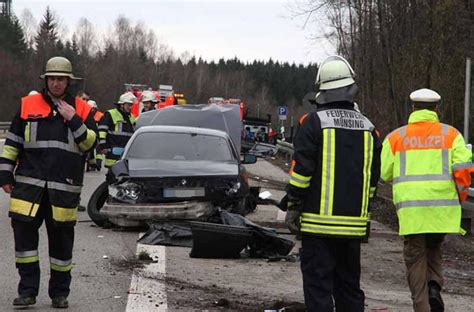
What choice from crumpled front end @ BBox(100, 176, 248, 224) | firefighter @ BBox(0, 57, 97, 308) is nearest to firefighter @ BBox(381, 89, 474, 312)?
firefighter @ BBox(0, 57, 97, 308)

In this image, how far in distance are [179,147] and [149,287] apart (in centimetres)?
445

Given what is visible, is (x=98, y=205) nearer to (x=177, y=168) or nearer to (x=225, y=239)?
(x=177, y=168)

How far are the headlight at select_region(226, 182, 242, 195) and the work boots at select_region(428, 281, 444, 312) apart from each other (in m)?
4.28

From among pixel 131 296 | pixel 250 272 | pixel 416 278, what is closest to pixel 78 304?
pixel 131 296

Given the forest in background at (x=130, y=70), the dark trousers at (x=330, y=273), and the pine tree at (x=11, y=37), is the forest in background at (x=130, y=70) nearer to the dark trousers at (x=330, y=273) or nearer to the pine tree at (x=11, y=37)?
the pine tree at (x=11, y=37)

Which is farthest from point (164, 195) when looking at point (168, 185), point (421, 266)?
point (421, 266)

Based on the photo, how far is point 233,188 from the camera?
10250 mm

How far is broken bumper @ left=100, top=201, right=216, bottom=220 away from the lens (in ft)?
32.2

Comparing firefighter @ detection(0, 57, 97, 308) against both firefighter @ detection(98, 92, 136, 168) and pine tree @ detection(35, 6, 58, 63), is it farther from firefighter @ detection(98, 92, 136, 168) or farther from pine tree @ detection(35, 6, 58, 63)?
pine tree @ detection(35, 6, 58, 63)

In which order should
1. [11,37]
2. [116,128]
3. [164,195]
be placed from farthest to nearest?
[11,37]
[116,128]
[164,195]

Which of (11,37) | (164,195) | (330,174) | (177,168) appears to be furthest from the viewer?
(11,37)

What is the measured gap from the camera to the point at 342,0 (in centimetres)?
3161

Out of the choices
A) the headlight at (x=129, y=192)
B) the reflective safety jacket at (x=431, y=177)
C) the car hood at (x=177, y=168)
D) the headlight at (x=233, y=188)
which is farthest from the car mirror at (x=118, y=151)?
the reflective safety jacket at (x=431, y=177)

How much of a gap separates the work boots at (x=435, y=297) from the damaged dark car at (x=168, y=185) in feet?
13.4
